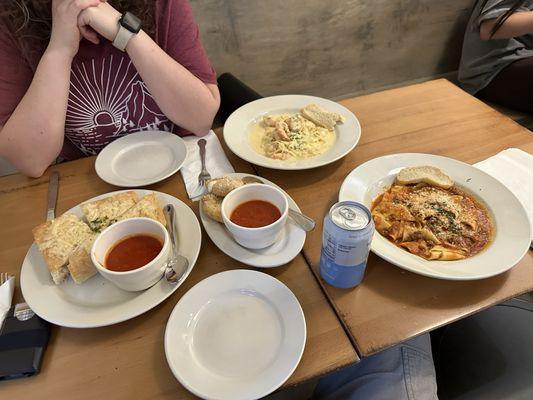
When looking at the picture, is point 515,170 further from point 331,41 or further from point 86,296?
point 331,41

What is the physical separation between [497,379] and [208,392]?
0.92 metres

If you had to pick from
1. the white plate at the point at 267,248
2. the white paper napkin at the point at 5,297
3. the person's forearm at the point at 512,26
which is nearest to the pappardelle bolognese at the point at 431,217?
the white plate at the point at 267,248

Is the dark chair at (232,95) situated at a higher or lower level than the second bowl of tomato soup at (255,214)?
lower

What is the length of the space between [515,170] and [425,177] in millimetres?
326

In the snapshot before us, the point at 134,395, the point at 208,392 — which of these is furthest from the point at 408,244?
the point at 134,395

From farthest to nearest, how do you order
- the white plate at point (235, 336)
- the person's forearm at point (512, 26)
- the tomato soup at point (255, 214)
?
1. the person's forearm at point (512, 26)
2. the tomato soup at point (255, 214)
3. the white plate at point (235, 336)

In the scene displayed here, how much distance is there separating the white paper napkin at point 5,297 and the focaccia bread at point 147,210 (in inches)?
12.2

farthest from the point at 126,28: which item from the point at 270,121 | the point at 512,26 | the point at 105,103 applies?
the point at 512,26

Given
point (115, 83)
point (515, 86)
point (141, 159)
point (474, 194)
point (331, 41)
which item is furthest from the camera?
point (331, 41)

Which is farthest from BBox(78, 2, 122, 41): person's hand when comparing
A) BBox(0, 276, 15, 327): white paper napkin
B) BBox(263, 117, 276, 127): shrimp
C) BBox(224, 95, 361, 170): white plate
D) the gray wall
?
the gray wall

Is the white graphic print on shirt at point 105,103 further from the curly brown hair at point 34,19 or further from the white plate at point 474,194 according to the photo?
the white plate at point 474,194

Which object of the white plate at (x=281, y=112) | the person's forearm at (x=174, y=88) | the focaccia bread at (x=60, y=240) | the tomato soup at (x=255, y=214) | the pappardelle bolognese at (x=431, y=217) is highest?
the person's forearm at (x=174, y=88)

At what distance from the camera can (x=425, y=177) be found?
116 cm

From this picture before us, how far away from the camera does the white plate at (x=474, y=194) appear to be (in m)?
0.90
